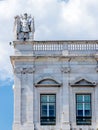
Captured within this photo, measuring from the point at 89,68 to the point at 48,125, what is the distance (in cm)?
472

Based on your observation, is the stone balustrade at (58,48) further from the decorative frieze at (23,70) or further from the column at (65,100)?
the column at (65,100)

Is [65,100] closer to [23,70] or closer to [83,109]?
[83,109]

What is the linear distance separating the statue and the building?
525 mm

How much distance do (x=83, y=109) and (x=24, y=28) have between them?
6874mm

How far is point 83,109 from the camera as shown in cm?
4188

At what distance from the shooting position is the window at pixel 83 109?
41688mm

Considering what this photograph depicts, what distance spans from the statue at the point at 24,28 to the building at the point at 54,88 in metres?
0.52

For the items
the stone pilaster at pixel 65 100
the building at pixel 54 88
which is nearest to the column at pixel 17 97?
the building at pixel 54 88

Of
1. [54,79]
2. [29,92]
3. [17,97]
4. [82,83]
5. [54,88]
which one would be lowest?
[17,97]

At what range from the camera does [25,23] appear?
43188mm

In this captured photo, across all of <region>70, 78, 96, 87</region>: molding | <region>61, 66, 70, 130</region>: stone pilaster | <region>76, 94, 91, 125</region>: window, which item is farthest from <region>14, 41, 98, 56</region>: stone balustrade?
<region>76, 94, 91, 125</region>: window

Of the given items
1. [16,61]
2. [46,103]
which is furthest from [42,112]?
[16,61]

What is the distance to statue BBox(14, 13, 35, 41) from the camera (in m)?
42.8

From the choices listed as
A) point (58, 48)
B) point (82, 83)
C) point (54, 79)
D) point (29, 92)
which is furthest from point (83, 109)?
point (58, 48)
